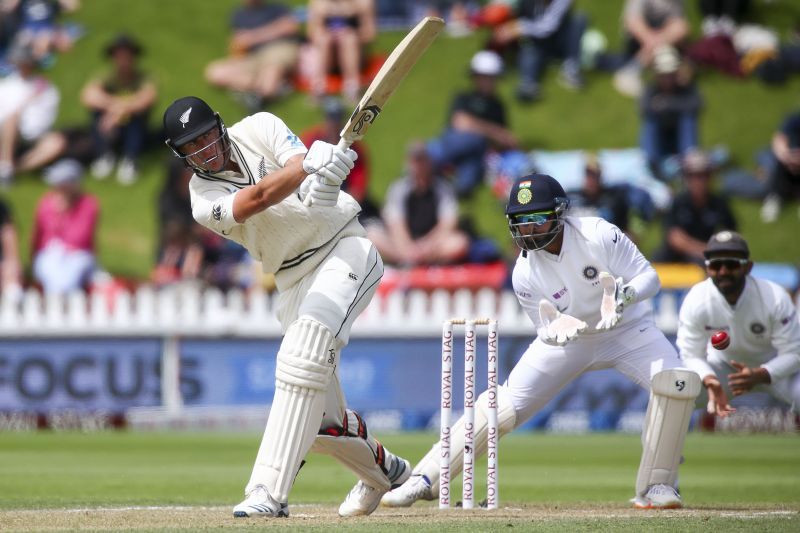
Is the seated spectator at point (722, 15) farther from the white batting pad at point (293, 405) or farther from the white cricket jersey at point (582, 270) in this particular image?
the white batting pad at point (293, 405)

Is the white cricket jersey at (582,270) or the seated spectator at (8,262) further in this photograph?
the seated spectator at (8,262)

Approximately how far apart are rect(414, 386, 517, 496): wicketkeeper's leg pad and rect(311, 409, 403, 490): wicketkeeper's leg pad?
0.54 feet

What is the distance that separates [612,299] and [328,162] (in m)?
1.51

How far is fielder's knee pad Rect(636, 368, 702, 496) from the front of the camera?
6.59 m

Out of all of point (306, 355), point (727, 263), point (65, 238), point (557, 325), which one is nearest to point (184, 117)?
point (306, 355)

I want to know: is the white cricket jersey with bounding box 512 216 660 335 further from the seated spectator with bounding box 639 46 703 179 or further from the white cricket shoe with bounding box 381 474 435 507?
the seated spectator with bounding box 639 46 703 179

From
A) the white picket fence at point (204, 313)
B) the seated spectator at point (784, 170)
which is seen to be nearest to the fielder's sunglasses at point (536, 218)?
the white picket fence at point (204, 313)

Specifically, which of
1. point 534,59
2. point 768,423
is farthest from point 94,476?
point 534,59

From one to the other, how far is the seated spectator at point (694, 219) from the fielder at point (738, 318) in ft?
18.2

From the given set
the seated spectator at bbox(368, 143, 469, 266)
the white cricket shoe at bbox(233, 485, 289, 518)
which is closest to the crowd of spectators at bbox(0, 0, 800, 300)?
the seated spectator at bbox(368, 143, 469, 266)

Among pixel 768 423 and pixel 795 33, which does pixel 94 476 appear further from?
pixel 795 33

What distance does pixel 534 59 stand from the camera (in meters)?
18.2

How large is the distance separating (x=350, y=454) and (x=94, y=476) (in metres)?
3.25

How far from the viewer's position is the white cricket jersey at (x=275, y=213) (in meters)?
6.16
